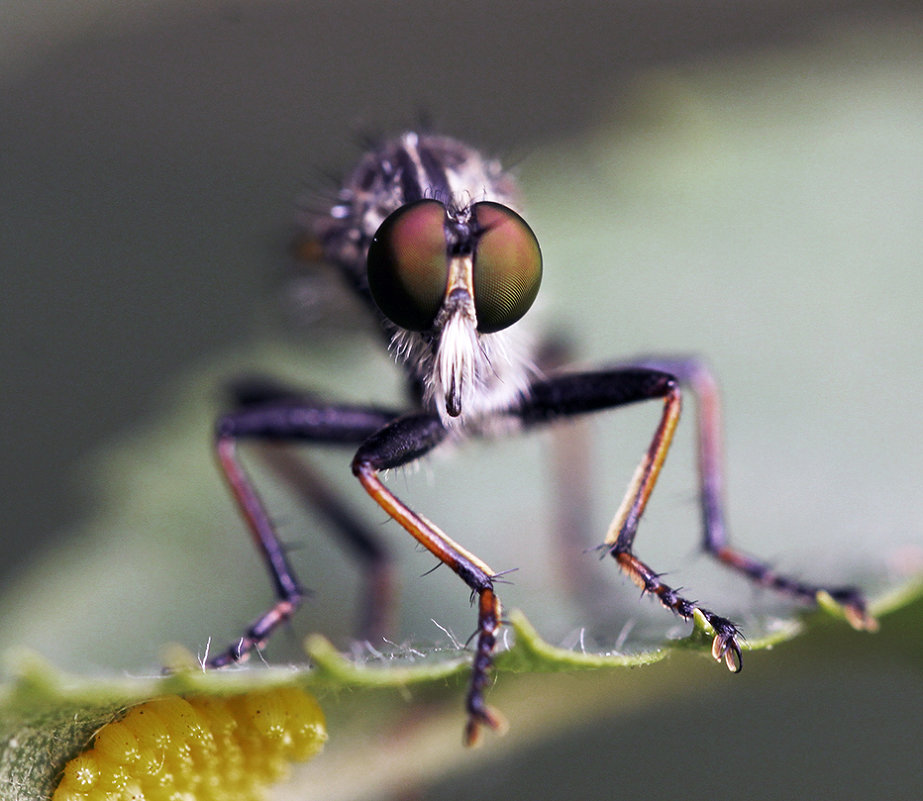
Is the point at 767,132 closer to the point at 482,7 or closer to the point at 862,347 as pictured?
the point at 862,347

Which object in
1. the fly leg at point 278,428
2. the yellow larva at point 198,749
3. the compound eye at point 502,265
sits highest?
the compound eye at point 502,265

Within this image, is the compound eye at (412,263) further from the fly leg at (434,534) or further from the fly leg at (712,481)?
the fly leg at (712,481)

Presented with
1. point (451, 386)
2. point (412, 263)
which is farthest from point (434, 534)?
point (412, 263)

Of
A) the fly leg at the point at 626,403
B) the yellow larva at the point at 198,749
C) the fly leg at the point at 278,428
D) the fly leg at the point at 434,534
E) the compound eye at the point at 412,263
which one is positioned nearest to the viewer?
Answer: the yellow larva at the point at 198,749

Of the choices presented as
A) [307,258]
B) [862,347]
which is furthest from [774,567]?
[307,258]

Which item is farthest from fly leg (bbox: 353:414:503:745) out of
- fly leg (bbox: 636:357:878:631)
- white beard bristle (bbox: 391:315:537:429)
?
fly leg (bbox: 636:357:878:631)

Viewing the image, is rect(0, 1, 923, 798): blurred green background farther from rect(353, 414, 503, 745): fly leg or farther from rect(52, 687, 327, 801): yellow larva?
rect(52, 687, 327, 801): yellow larva

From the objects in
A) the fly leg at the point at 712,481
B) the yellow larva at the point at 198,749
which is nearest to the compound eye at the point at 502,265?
the fly leg at the point at 712,481

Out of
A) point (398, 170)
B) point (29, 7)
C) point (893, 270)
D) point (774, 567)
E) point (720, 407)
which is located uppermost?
point (29, 7)
